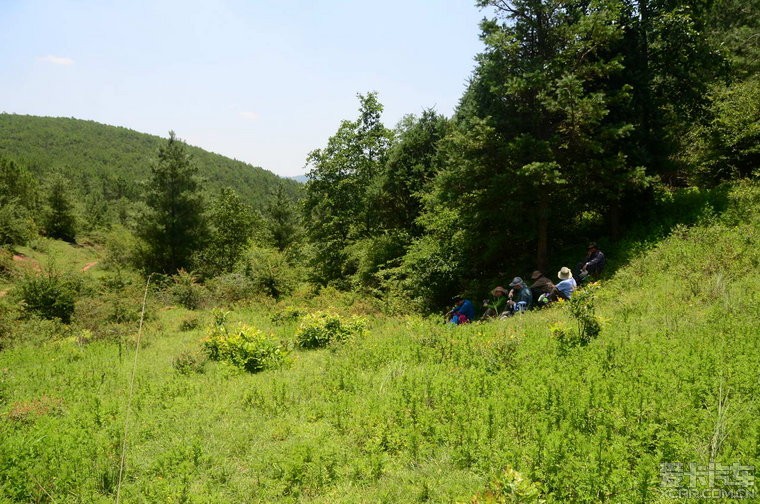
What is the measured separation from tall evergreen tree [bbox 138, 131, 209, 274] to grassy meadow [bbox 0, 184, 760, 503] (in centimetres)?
2239

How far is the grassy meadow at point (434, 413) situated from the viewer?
414cm

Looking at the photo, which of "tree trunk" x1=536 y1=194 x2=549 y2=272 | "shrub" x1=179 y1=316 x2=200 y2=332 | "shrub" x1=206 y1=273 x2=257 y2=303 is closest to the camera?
"tree trunk" x1=536 y1=194 x2=549 y2=272

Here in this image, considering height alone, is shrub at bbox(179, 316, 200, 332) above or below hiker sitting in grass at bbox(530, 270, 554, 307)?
below

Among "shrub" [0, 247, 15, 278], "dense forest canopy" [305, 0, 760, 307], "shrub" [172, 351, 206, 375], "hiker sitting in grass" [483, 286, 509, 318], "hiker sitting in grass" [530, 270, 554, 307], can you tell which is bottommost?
"shrub" [0, 247, 15, 278]

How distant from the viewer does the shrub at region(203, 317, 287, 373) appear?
9125 mm

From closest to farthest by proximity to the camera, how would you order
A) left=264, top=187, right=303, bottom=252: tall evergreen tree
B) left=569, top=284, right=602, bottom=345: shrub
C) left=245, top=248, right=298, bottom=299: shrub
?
left=569, top=284, right=602, bottom=345: shrub → left=245, top=248, right=298, bottom=299: shrub → left=264, top=187, right=303, bottom=252: tall evergreen tree

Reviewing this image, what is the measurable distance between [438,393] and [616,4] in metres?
12.8

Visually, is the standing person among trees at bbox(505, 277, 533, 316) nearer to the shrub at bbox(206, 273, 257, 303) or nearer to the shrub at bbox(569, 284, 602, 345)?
the shrub at bbox(569, 284, 602, 345)

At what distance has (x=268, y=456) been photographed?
512 cm

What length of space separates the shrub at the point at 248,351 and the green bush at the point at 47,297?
10318 mm

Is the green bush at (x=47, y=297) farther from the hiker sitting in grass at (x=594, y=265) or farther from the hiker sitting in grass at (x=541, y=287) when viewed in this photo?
the hiker sitting in grass at (x=594, y=265)

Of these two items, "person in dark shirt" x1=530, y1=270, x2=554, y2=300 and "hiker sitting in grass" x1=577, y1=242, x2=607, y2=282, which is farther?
"hiker sitting in grass" x1=577, y1=242, x2=607, y2=282

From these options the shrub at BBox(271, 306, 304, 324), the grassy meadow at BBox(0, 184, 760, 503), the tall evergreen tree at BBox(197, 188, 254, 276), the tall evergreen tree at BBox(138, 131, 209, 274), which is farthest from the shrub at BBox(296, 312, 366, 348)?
the tall evergreen tree at BBox(197, 188, 254, 276)

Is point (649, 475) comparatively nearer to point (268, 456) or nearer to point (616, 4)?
point (268, 456)
